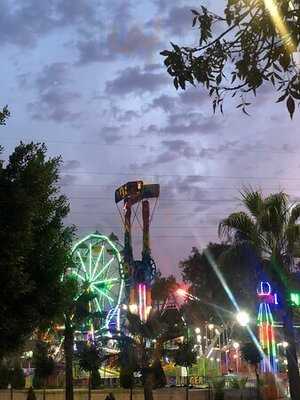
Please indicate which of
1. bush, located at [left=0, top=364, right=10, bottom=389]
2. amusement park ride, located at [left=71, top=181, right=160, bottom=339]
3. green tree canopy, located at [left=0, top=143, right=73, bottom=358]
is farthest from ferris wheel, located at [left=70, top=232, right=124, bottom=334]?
green tree canopy, located at [left=0, top=143, right=73, bottom=358]

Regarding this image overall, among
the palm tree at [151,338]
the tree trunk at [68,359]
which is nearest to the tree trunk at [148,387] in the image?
the palm tree at [151,338]

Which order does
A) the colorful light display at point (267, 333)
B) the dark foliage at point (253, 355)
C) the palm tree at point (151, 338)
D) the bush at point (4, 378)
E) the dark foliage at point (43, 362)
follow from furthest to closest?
the bush at point (4, 378)
the dark foliage at point (43, 362)
the dark foliage at point (253, 355)
the colorful light display at point (267, 333)
the palm tree at point (151, 338)

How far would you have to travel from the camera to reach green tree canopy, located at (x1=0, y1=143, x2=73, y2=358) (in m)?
11.3

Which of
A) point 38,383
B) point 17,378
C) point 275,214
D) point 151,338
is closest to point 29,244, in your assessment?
point 275,214

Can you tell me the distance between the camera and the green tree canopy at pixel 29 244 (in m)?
11.3

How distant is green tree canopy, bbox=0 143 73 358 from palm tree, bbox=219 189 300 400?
31.6 ft

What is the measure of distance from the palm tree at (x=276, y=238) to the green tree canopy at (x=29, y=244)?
9.62 meters

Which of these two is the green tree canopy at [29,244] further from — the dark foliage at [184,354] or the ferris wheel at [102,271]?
the ferris wheel at [102,271]

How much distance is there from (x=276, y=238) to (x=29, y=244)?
39.0 feet

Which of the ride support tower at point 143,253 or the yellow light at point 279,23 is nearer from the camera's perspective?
the yellow light at point 279,23

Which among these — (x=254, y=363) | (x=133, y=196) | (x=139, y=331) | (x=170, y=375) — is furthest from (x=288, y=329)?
(x=133, y=196)

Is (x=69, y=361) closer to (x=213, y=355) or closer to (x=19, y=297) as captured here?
(x=19, y=297)

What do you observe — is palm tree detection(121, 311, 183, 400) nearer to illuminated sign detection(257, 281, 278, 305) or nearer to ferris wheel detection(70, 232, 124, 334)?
illuminated sign detection(257, 281, 278, 305)

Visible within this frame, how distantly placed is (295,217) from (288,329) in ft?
11.7
